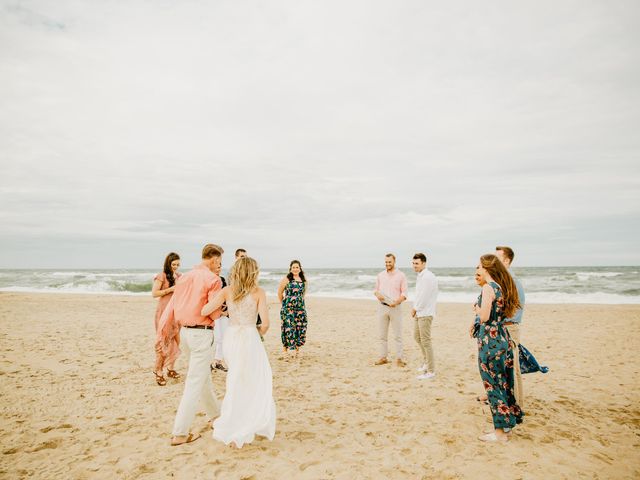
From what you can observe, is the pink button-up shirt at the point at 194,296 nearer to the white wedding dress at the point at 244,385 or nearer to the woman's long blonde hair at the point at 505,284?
the white wedding dress at the point at 244,385

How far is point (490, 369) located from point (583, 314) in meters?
14.7

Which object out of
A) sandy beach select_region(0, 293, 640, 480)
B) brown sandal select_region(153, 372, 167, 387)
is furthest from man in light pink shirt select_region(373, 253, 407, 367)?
brown sandal select_region(153, 372, 167, 387)

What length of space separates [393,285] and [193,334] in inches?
168

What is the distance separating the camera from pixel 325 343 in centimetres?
981

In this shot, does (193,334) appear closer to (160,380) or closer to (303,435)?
(303,435)

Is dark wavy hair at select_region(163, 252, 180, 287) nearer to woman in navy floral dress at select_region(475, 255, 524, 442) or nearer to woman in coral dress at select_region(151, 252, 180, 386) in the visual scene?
woman in coral dress at select_region(151, 252, 180, 386)

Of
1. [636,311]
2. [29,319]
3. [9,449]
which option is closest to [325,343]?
[9,449]

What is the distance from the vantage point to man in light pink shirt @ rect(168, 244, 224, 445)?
385 centimetres

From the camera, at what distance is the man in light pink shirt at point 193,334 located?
3852mm

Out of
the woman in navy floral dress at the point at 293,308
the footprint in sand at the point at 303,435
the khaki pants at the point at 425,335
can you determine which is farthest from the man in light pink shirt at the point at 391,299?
the footprint in sand at the point at 303,435

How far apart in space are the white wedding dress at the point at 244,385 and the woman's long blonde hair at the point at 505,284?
2.68 m

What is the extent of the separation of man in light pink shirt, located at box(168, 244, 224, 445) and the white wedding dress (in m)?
0.24

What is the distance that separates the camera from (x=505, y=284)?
13.1 feet

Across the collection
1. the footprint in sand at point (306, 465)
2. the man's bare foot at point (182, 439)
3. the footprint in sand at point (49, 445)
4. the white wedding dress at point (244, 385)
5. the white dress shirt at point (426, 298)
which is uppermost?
the white dress shirt at point (426, 298)
